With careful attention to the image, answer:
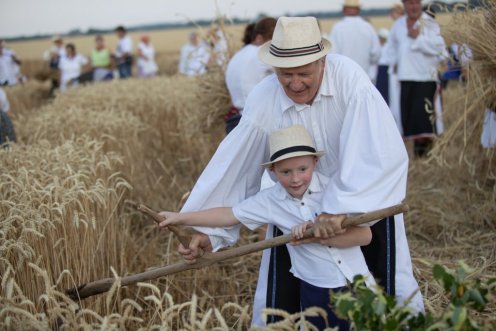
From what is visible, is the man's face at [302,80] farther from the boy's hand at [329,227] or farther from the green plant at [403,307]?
the green plant at [403,307]

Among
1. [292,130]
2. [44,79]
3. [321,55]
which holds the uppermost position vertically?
[321,55]

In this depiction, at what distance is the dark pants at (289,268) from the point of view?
2.70 m

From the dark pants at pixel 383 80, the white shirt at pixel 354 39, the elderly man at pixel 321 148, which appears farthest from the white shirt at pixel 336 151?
the dark pants at pixel 383 80

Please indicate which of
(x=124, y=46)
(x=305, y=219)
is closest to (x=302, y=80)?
(x=305, y=219)

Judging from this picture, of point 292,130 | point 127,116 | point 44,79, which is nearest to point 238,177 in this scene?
point 292,130

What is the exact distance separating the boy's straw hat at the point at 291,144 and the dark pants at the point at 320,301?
0.50 meters

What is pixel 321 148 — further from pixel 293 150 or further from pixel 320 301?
pixel 320 301

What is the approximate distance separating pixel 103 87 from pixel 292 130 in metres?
8.24

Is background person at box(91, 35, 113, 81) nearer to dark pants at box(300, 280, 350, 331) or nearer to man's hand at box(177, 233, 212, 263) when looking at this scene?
man's hand at box(177, 233, 212, 263)

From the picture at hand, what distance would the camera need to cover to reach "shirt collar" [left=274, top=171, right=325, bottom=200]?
8.89 feet

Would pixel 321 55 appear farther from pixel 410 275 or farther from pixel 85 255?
pixel 85 255

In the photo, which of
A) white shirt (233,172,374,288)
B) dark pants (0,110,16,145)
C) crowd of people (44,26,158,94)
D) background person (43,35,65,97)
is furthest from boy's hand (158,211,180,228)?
background person (43,35,65,97)

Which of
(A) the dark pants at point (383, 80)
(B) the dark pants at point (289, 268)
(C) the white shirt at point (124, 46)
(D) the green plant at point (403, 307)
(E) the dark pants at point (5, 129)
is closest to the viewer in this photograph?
(D) the green plant at point (403, 307)

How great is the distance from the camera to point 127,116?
7.79m
